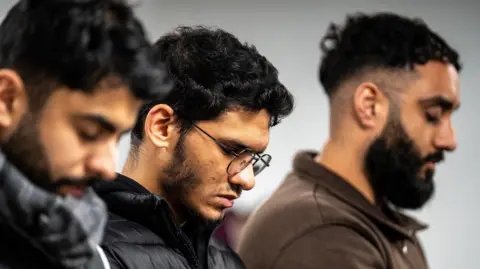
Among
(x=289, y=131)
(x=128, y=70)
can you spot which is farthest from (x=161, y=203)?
(x=289, y=131)

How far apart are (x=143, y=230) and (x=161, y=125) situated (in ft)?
0.71

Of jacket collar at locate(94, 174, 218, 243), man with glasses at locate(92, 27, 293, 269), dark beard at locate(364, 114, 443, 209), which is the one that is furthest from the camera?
dark beard at locate(364, 114, 443, 209)

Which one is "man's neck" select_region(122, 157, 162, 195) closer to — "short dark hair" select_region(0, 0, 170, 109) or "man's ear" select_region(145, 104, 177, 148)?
"man's ear" select_region(145, 104, 177, 148)

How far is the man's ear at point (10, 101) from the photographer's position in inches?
38.8

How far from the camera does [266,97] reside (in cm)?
160

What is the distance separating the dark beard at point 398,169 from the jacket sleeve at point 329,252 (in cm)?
22

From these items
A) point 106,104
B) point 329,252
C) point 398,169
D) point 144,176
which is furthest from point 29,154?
point 398,169

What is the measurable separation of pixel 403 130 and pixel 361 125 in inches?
3.6

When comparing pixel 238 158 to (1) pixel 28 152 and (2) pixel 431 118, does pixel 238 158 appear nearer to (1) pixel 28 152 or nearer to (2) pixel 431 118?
(2) pixel 431 118

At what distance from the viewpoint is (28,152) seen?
1005mm

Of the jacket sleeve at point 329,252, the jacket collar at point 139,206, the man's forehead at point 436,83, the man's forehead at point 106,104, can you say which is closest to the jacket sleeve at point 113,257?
the jacket collar at point 139,206

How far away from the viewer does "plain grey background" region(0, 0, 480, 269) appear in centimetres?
360

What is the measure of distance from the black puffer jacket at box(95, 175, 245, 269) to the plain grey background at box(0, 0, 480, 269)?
2.11 meters

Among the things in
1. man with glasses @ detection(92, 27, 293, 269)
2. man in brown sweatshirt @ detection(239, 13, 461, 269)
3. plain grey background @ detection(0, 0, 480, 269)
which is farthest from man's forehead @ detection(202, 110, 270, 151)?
plain grey background @ detection(0, 0, 480, 269)
